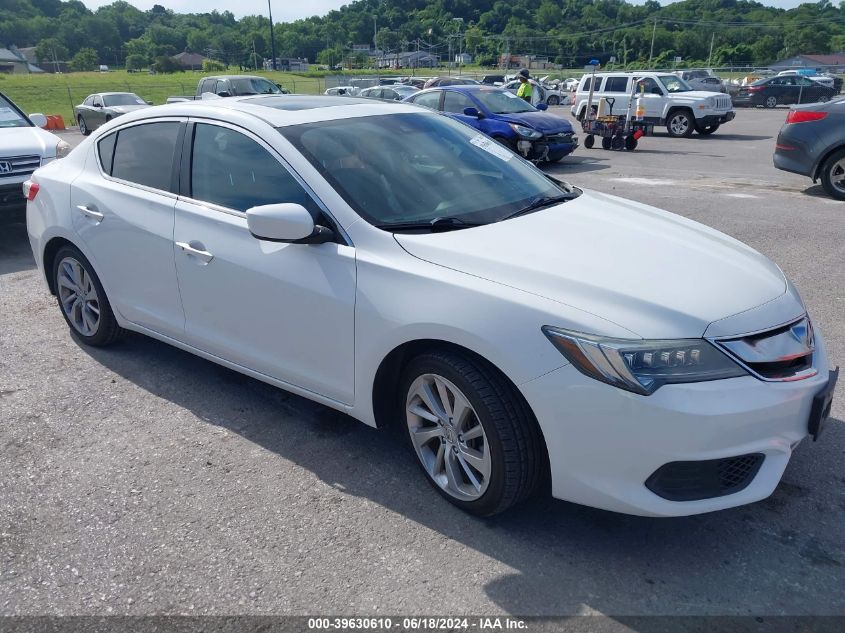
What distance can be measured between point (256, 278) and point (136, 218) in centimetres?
108

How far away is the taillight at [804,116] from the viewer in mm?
9141

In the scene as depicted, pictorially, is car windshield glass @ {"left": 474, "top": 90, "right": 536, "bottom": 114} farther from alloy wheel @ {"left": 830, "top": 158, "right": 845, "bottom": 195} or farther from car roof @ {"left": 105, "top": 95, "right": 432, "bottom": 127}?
car roof @ {"left": 105, "top": 95, "right": 432, "bottom": 127}

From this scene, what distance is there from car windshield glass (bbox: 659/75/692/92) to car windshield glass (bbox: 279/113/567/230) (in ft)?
59.2

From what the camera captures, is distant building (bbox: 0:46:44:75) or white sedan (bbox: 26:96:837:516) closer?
white sedan (bbox: 26:96:837:516)

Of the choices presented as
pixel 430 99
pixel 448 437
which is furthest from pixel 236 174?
pixel 430 99

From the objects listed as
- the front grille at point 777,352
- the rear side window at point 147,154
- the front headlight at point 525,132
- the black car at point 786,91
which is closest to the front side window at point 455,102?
the front headlight at point 525,132

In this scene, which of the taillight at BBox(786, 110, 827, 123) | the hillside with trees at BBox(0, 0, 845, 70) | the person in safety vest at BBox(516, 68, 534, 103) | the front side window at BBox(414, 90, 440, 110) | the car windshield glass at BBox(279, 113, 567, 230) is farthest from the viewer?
the hillside with trees at BBox(0, 0, 845, 70)

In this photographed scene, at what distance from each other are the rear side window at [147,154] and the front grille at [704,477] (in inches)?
116

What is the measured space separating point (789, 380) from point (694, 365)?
0.41 meters

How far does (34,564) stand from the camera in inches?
108

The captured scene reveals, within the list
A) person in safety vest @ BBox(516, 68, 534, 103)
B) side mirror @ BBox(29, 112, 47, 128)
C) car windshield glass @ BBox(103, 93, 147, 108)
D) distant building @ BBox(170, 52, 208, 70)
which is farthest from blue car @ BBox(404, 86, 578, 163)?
distant building @ BBox(170, 52, 208, 70)

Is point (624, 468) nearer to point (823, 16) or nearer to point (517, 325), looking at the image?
point (517, 325)

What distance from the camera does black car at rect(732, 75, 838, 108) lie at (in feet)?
105

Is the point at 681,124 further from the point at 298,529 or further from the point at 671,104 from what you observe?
the point at 298,529
